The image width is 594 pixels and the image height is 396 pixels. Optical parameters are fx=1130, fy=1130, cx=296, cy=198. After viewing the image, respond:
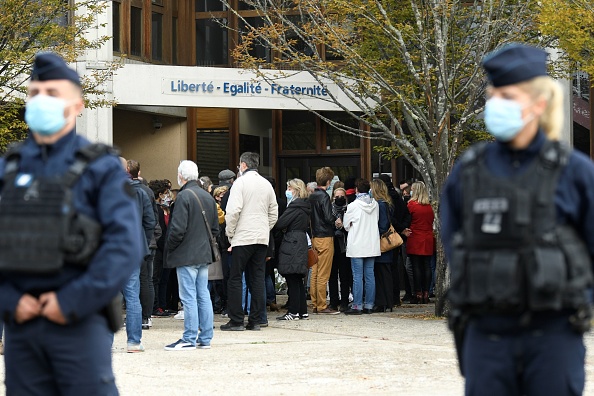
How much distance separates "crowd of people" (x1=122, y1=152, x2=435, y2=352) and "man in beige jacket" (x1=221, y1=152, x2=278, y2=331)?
0.01 metres

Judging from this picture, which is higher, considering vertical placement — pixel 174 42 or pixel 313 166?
pixel 174 42

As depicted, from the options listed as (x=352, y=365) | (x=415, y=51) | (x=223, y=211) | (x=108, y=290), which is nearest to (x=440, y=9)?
(x=415, y=51)

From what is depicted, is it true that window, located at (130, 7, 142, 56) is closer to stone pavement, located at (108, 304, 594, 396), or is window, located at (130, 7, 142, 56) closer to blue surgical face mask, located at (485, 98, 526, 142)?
stone pavement, located at (108, 304, 594, 396)

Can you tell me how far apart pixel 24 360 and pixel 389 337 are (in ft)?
28.3

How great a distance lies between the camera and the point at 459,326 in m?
4.45

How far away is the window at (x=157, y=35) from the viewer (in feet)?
82.8

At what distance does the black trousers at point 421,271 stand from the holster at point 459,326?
1261cm

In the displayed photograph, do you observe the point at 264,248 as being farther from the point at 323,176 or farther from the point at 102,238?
the point at 102,238

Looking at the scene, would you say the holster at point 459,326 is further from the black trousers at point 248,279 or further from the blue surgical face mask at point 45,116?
the black trousers at point 248,279

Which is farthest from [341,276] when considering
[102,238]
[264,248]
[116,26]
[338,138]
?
[102,238]

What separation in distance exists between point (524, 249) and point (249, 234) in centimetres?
897

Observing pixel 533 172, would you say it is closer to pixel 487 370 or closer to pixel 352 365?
pixel 487 370

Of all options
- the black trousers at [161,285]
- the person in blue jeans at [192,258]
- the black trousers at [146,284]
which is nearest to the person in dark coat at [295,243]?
the black trousers at [161,285]

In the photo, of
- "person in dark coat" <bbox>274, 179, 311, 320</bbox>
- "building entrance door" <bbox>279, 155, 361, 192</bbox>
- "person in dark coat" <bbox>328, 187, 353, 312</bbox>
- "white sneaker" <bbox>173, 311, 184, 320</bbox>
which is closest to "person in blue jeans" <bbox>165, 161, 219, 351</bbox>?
"person in dark coat" <bbox>274, 179, 311, 320</bbox>
